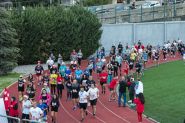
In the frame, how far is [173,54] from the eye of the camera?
4644 cm

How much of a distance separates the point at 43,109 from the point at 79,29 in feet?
80.4

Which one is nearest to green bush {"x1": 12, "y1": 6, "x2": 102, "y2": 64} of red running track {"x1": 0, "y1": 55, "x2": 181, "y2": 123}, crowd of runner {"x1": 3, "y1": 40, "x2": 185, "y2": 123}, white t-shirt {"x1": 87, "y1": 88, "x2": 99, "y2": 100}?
crowd of runner {"x1": 3, "y1": 40, "x2": 185, "y2": 123}

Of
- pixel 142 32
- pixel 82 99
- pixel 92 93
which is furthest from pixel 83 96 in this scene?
pixel 142 32

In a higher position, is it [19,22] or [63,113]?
[19,22]

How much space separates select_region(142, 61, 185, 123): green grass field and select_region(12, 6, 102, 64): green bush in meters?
8.53

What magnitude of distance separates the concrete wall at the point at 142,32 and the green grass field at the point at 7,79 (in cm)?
1410

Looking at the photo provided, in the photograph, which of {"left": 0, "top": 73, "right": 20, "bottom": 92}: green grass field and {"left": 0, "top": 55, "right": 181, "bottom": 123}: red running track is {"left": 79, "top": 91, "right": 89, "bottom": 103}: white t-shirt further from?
{"left": 0, "top": 73, "right": 20, "bottom": 92}: green grass field

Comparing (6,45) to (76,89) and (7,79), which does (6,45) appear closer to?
(7,79)

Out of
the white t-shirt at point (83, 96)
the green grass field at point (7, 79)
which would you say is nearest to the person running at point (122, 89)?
the white t-shirt at point (83, 96)

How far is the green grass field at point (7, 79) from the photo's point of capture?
3202 cm

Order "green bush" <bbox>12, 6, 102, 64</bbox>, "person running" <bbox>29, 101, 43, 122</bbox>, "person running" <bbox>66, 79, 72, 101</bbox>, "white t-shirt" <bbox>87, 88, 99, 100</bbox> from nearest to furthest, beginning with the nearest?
"person running" <bbox>29, 101, 43, 122</bbox>
"white t-shirt" <bbox>87, 88, 99, 100</bbox>
"person running" <bbox>66, 79, 72, 101</bbox>
"green bush" <bbox>12, 6, 102, 64</bbox>

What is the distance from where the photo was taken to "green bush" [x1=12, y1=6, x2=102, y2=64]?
41.8 m

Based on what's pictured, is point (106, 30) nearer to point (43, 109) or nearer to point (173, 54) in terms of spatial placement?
point (173, 54)

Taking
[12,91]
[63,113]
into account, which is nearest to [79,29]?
[12,91]
